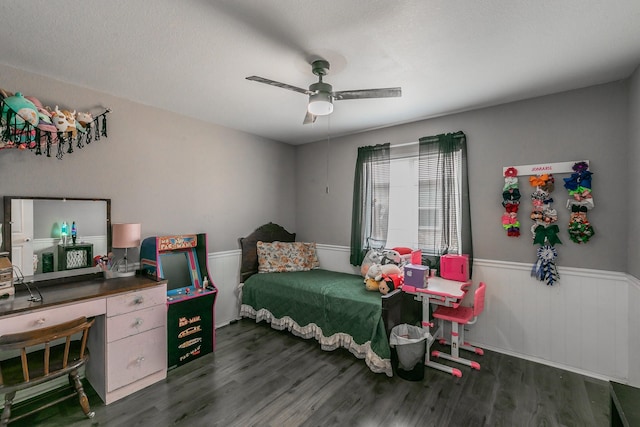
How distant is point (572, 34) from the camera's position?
1.81 meters

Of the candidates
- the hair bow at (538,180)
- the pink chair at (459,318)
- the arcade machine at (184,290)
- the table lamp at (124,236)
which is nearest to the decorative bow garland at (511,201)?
the hair bow at (538,180)

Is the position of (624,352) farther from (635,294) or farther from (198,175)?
(198,175)

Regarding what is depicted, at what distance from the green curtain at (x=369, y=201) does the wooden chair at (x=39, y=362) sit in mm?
2948

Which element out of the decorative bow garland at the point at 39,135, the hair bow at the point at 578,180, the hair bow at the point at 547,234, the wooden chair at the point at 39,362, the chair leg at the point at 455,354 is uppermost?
the decorative bow garland at the point at 39,135

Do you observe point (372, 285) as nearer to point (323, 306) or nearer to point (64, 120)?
point (323, 306)

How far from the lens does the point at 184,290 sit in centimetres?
298

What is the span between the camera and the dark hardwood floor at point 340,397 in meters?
2.01

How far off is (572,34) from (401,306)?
2.44 metres

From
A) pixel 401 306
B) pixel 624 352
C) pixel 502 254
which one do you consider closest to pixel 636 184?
pixel 502 254

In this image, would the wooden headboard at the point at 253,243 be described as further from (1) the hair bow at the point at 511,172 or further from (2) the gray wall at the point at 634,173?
(2) the gray wall at the point at 634,173

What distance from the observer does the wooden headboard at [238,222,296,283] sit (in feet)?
12.8

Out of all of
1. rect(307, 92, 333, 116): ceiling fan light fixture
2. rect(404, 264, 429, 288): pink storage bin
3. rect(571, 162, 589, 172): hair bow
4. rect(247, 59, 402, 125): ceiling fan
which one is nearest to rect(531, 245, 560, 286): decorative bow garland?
rect(571, 162, 589, 172): hair bow

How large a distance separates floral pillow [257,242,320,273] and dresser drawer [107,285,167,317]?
151 centimetres

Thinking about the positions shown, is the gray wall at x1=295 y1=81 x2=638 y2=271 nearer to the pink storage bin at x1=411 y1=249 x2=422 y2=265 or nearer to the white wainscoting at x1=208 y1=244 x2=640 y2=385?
the white wainscoting at x1=208 y1=244 x2=640 y2=385
